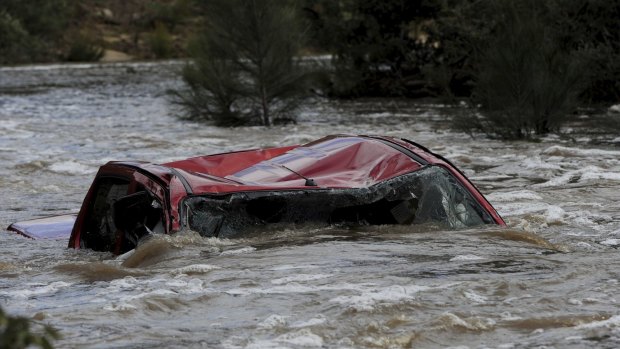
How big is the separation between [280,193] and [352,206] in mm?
582

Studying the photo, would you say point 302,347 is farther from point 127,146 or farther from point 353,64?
point 353,64

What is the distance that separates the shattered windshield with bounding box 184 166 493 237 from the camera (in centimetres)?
723

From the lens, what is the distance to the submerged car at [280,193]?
705cm

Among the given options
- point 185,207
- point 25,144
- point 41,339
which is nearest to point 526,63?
point 25,144

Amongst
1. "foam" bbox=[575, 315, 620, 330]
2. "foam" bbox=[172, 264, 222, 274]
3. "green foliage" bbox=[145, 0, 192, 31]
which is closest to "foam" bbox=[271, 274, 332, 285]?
"foam" bbox=[172, 264, 222, 274]

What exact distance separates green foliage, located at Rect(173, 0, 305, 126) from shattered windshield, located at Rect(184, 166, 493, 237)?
1401 cm

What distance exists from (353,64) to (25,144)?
509 inches

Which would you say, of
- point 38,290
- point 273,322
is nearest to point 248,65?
point 38,290

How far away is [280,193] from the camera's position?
7371 millimetres

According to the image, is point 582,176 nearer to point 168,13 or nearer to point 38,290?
point 38,290

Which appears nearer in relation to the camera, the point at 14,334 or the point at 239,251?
the point at 14,334

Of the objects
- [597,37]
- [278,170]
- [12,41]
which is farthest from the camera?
[12,41]

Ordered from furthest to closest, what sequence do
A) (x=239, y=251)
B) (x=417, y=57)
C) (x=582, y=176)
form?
(x=417, y=57), (x=582, y=176), (x=239, y=251)

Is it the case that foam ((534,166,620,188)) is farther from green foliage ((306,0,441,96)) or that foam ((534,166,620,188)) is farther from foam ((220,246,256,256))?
green foliage ((306,0,441,96))
